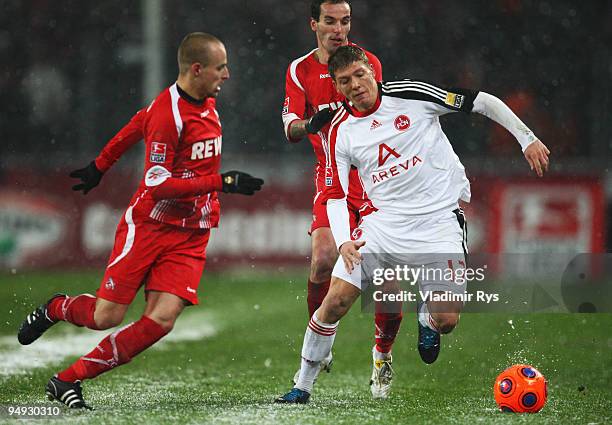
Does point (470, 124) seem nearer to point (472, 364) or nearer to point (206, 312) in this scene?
point (206, 312)

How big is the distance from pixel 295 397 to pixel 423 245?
103cm

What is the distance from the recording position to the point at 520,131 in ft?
18.4

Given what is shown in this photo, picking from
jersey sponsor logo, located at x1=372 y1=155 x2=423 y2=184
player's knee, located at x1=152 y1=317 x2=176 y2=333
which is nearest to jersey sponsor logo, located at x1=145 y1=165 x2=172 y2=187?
player's knee, located at x1=152 y1=317 x2=176 y2=333

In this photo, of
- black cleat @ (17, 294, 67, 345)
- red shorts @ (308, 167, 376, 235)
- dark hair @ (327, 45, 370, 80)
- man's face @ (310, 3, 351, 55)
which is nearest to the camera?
dark hair @ (327, 45, 370, 80)

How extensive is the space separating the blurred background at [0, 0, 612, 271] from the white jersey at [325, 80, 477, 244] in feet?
20.3

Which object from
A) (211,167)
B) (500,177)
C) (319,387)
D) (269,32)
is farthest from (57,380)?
(269,32)

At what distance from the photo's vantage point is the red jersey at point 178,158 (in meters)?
5.40

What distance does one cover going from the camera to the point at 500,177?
12281mm

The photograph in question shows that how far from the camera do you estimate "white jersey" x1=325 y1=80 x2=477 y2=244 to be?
19.0ft

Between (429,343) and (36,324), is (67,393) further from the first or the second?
(429,343)

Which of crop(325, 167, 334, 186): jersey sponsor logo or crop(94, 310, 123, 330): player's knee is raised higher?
crop(325, 167, 334, 186): jersey sponsor logo

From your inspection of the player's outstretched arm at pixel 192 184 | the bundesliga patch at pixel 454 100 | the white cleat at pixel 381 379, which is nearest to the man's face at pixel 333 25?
the bundesliga patch at pixel 454 100

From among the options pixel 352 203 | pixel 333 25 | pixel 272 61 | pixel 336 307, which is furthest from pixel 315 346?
pixel 272 61

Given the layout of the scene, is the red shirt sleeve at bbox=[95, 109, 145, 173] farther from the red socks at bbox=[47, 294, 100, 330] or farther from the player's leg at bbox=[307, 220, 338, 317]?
the player's leg at bbox=[307, 220, 338, 317]
